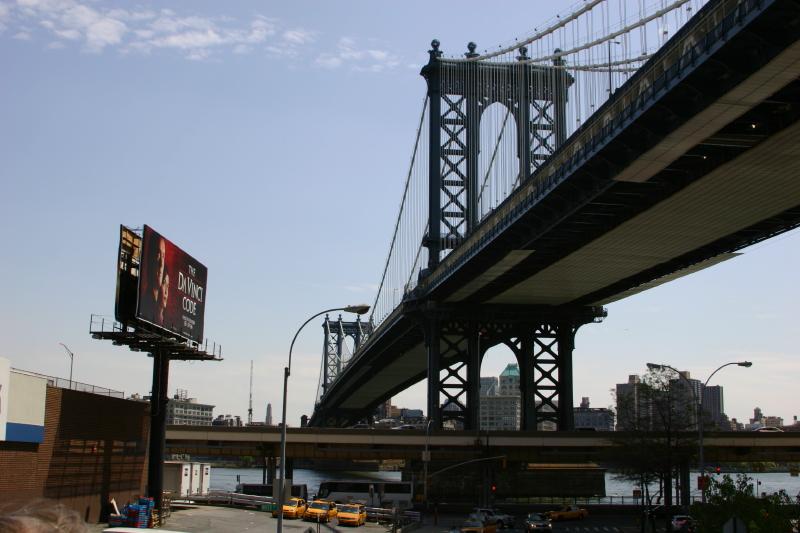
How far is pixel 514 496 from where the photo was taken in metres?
125

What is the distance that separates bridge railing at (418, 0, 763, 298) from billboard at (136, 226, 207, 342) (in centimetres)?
1949

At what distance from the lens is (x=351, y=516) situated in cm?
6088

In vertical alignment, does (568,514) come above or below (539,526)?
below

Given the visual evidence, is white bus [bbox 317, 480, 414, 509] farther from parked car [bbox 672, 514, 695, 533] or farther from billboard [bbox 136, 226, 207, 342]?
billboard [bbox 136, 226, 207, 342]

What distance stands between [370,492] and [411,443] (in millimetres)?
5115

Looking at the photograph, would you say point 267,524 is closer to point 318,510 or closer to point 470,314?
point 318,510

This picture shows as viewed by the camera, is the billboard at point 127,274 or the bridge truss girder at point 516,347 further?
the bridge truss girder at point 516,347

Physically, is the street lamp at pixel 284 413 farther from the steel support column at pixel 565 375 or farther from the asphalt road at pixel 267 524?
the steel support column at pixel 565 375

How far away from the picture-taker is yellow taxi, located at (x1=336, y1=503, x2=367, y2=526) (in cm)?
6084

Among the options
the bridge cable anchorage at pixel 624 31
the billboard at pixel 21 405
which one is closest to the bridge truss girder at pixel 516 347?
the bridge cable anchorage at pixel 624 31

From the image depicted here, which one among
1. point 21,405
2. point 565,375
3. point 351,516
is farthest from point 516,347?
point 21,405

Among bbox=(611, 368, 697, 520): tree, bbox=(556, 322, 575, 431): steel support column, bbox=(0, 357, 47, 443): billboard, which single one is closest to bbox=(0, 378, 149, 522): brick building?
bbox=(0, 357, 47, 443): billboard

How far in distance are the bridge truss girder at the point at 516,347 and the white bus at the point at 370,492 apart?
6.72m

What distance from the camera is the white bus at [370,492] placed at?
81938 mm
